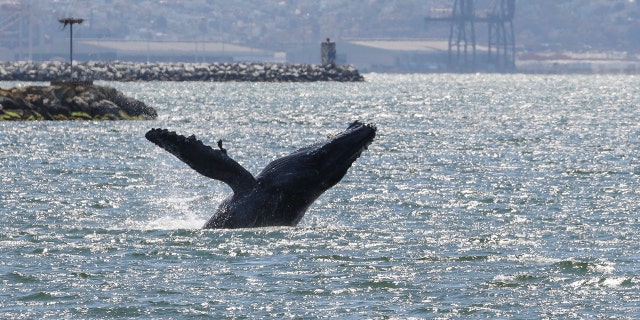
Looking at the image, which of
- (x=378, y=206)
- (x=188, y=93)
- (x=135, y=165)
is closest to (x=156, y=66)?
Answer: (x=188, y=93)

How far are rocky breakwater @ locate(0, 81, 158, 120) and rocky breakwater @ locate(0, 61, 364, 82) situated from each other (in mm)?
67800

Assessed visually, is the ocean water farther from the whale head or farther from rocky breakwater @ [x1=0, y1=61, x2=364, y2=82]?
rocky breakwater @ [x1=0, y1=61, x2=364, y2=82]

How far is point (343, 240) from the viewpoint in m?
22.8

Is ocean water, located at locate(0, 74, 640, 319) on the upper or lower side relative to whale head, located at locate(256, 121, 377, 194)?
lower

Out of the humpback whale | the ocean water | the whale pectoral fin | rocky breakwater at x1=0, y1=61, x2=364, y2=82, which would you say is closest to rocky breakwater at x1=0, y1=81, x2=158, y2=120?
the ocean water


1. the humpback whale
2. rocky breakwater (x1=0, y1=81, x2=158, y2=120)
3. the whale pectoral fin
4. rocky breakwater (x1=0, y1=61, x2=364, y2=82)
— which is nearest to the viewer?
the whale pectoral fin

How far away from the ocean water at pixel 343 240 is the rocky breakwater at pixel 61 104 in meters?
13.0

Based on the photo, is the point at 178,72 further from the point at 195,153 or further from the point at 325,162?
the point at 195,153

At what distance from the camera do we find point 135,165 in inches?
1545

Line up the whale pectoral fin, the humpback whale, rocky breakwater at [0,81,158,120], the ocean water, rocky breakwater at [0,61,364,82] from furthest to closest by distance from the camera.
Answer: rocky breakwater at [0,61,364,82], rocky breakwater at [0,81,158,120], the humpback whale, the whale pectoral fin, the ocean water

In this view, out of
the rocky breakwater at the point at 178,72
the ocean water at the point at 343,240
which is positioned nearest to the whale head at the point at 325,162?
the ocean water at the point at 343,240

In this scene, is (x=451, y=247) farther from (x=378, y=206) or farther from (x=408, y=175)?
(x=408, y=175)

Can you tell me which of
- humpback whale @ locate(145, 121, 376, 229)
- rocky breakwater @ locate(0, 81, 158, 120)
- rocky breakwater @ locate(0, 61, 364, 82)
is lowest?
rocky breakwater @ locate(0, 61, 364, 82)

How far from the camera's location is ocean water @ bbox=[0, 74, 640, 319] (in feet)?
58.4
